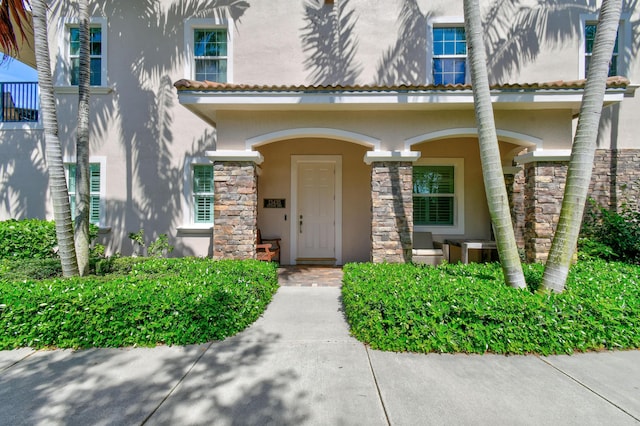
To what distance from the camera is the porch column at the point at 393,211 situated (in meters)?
6.09

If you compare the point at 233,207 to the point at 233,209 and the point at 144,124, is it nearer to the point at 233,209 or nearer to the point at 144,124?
the point at 233,209

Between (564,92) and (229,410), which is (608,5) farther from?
(229,410)

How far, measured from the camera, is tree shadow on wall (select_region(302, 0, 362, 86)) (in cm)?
812

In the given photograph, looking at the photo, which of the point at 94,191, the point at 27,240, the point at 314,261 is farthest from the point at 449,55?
the point at 27,240

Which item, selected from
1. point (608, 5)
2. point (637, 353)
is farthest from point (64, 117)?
point (637, 353)

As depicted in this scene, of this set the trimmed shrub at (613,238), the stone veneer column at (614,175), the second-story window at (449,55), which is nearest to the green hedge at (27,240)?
the second-story window at (449,55)

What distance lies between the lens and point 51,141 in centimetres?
478

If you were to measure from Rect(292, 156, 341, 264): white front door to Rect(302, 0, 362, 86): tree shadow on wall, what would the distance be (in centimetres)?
215

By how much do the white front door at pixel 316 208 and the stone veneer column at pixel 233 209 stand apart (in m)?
2.47

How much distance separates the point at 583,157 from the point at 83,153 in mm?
7589

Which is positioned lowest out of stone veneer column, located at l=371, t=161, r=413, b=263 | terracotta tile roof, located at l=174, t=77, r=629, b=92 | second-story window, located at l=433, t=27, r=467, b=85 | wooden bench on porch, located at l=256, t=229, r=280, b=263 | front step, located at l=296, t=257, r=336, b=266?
front step, located at l=296, t=257, r=336, b=266

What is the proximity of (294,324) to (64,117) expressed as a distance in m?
8.32

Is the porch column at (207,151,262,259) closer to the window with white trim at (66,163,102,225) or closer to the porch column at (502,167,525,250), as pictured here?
the window with white trim at (66,163,102,225)

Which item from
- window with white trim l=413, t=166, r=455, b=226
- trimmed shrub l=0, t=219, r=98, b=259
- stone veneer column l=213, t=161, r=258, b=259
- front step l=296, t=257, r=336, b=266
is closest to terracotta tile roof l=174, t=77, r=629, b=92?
stone veneer column l=213, t=161, r=258, b=259
